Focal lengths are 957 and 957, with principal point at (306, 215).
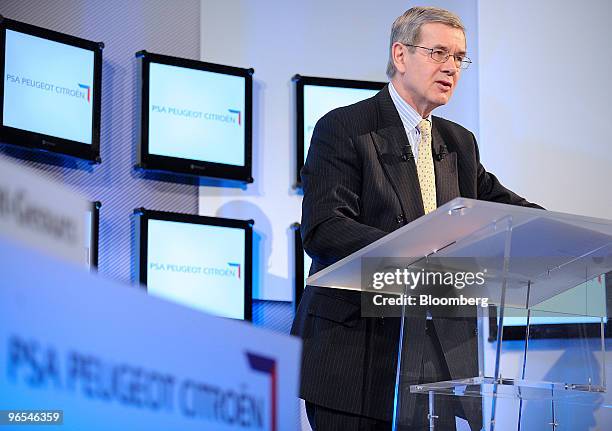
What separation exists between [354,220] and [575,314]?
1.76 feet

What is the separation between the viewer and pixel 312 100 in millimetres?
4348

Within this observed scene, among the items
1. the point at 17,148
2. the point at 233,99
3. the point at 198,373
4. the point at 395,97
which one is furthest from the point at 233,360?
the point at 233,99

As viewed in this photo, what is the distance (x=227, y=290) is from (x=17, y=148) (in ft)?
3.39

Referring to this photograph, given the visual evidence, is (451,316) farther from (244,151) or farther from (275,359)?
(244,151)

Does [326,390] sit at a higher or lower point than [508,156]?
lower

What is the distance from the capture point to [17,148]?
3.81 meters

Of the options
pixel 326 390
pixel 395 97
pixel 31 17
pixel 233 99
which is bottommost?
pixel 326 390

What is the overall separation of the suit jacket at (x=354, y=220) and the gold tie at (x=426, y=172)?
0.02m

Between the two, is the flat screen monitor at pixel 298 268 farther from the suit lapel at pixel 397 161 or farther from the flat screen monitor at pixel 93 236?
the suit lapel at pixel 397 161

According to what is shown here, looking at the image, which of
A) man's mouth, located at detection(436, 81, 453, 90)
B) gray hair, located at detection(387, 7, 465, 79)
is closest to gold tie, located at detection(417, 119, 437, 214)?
man's mouth, located at detection(436, 81, 453, 90)

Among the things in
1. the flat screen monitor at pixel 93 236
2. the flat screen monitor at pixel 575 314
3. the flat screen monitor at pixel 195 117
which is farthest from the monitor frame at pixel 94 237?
the flat screen monitor at pixel 575 314

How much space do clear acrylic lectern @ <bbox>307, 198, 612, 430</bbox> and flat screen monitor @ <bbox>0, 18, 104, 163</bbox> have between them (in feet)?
7.24

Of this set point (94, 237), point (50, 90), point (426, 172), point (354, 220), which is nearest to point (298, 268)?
point (94, 237)

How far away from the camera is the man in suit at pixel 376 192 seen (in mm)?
2135
